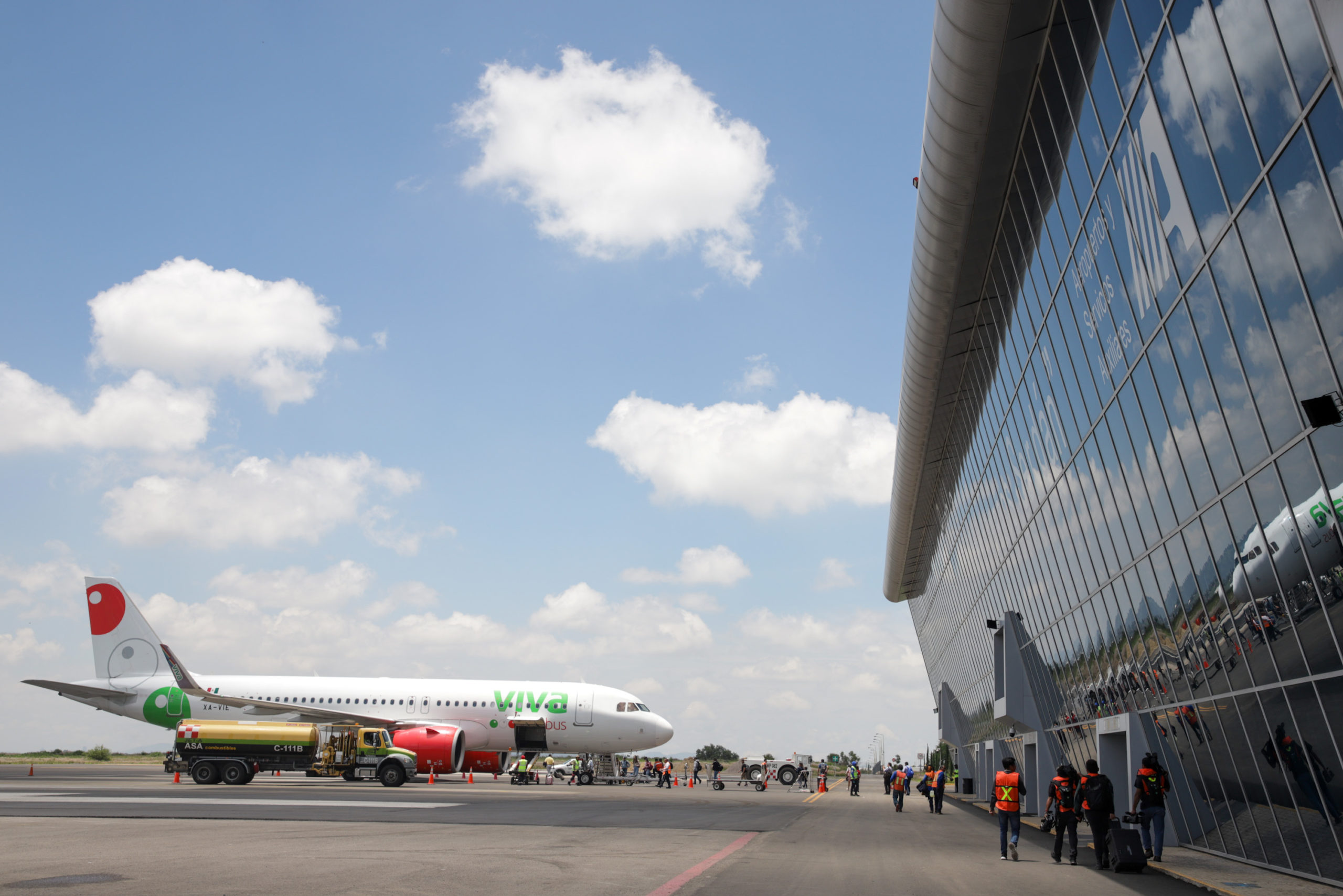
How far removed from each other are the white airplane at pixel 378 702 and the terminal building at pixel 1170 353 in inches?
857

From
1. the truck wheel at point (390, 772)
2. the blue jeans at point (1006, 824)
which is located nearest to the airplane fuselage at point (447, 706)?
the truck wheel at point (390, 772)

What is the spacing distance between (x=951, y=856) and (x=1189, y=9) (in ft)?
42.0

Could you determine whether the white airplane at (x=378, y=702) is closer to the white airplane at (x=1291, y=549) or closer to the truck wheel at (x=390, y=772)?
the truck wheel at (x=390, y=772)

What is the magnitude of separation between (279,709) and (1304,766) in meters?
40.5

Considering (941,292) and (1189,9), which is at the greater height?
(941,292)

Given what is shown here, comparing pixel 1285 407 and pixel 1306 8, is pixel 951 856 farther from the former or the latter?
pixel 1306 8

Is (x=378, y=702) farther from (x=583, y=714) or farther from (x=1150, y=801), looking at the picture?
(x=1150, y=801)

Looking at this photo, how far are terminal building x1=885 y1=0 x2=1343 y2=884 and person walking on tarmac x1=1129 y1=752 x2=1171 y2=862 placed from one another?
1.10 metres

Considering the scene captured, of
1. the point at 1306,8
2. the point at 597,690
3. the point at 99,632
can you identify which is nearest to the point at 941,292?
the point at 1306,8

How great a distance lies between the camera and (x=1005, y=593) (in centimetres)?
3284

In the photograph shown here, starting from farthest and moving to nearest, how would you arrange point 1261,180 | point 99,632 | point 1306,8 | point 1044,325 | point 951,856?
point 99,632 < point 1044,325 < point 951,856 < point 1261,180 < point 1306,8

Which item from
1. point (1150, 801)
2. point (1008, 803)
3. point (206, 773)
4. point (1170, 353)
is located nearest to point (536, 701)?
point (206, 773)

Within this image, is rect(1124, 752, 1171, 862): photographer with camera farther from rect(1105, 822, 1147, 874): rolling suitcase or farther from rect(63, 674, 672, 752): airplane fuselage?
rect(63, 674, 672, 752): airplane fuselage

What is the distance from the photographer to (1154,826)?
1530 centimetres
